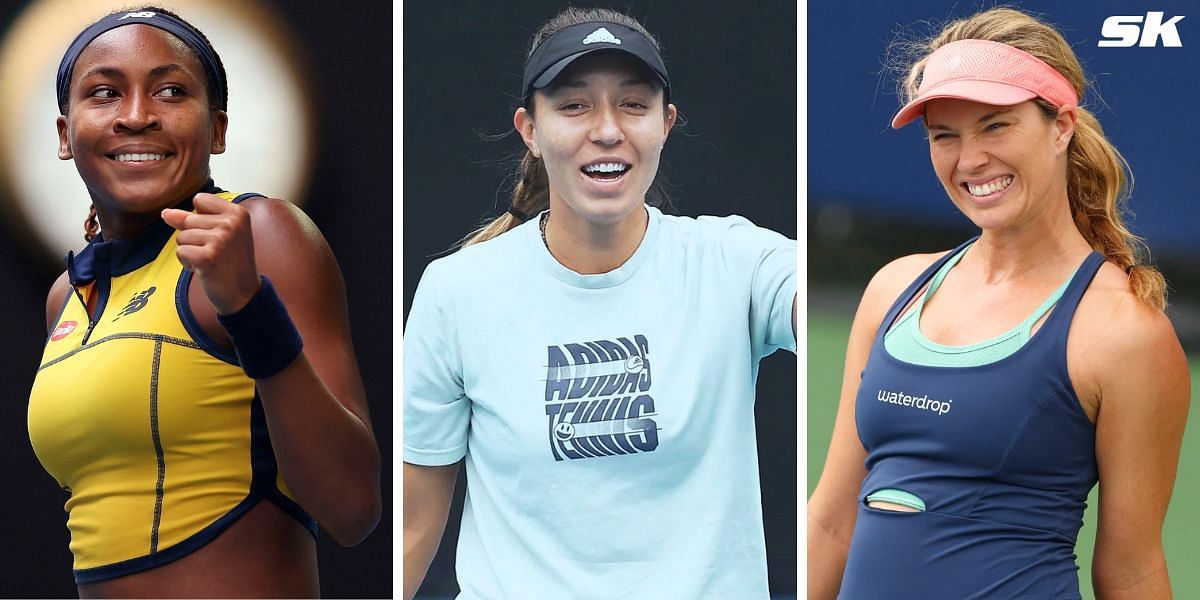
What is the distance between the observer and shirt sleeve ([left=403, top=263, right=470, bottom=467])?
10.4 feet

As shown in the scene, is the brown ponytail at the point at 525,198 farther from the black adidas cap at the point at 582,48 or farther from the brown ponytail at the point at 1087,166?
the brown ponytail at the point at 1087,166

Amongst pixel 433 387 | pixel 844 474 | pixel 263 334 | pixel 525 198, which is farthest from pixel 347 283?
pixel 844 474

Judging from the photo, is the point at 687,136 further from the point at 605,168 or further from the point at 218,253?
the point at 218,253

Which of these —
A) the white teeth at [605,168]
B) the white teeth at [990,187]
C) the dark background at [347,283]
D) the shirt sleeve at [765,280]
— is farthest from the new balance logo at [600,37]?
the white teeth at [990,187]

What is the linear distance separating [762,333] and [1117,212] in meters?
0.83

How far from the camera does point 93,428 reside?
8.62 feet

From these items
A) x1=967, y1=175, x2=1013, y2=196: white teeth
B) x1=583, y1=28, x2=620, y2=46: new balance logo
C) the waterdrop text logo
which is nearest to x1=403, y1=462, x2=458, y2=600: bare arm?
A: x1=583, y1=28, x2=620, y2=46: new balance logo

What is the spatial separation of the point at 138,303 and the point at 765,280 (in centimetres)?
141

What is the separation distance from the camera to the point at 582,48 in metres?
3.08

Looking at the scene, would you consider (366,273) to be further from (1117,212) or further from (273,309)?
(1117,212)

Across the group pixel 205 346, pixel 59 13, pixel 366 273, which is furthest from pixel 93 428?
pixel 59 13

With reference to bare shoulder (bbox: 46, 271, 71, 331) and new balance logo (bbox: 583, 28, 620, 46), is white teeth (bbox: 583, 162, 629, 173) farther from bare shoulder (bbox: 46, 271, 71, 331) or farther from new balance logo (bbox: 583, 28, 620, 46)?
bare shoulder (bbox: 46, 271, 71, 331)

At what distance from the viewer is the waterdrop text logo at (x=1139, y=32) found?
3.04m

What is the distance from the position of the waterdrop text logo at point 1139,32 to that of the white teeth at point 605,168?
1138mm
